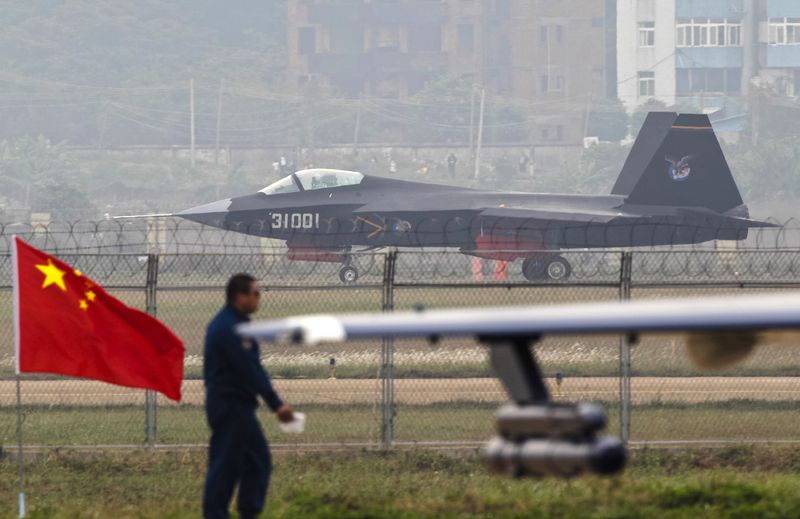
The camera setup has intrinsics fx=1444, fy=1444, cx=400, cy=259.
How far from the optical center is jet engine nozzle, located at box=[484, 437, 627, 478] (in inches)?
209

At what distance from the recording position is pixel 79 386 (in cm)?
2059

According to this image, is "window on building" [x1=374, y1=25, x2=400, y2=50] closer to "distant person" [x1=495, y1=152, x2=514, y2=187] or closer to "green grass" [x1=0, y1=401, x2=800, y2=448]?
"distant person" [x1=495, y1=152, x2=514, y2=187]

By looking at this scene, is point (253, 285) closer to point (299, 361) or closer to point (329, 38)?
point (299, 361)

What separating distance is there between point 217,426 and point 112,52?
161 meters

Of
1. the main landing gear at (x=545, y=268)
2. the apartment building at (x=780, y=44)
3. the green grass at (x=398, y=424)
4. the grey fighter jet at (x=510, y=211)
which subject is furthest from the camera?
the apartment building at (x=780, y=44)

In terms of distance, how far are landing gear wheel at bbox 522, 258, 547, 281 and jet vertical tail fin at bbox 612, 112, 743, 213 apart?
6658 millimetres

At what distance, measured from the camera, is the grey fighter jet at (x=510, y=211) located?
4259 cm

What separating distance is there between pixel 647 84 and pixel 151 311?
131772 mm

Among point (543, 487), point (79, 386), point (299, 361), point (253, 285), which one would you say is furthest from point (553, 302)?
point (253, 285)

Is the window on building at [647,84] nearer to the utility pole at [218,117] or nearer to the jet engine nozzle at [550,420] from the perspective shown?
the utility pole at [218,117]

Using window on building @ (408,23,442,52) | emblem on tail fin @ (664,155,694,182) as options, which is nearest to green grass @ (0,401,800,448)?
emblem on tail fin @ (664,155,694,182)

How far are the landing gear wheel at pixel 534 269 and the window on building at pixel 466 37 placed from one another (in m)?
119

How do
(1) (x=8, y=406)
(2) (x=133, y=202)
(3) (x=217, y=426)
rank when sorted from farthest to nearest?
(2) (x=133, y=202) < (1) (x=8, y=406) < (3) (x=217, y=426)

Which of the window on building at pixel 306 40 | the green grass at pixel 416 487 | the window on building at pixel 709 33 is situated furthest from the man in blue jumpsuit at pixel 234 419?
the window on building at pixel 306 40
